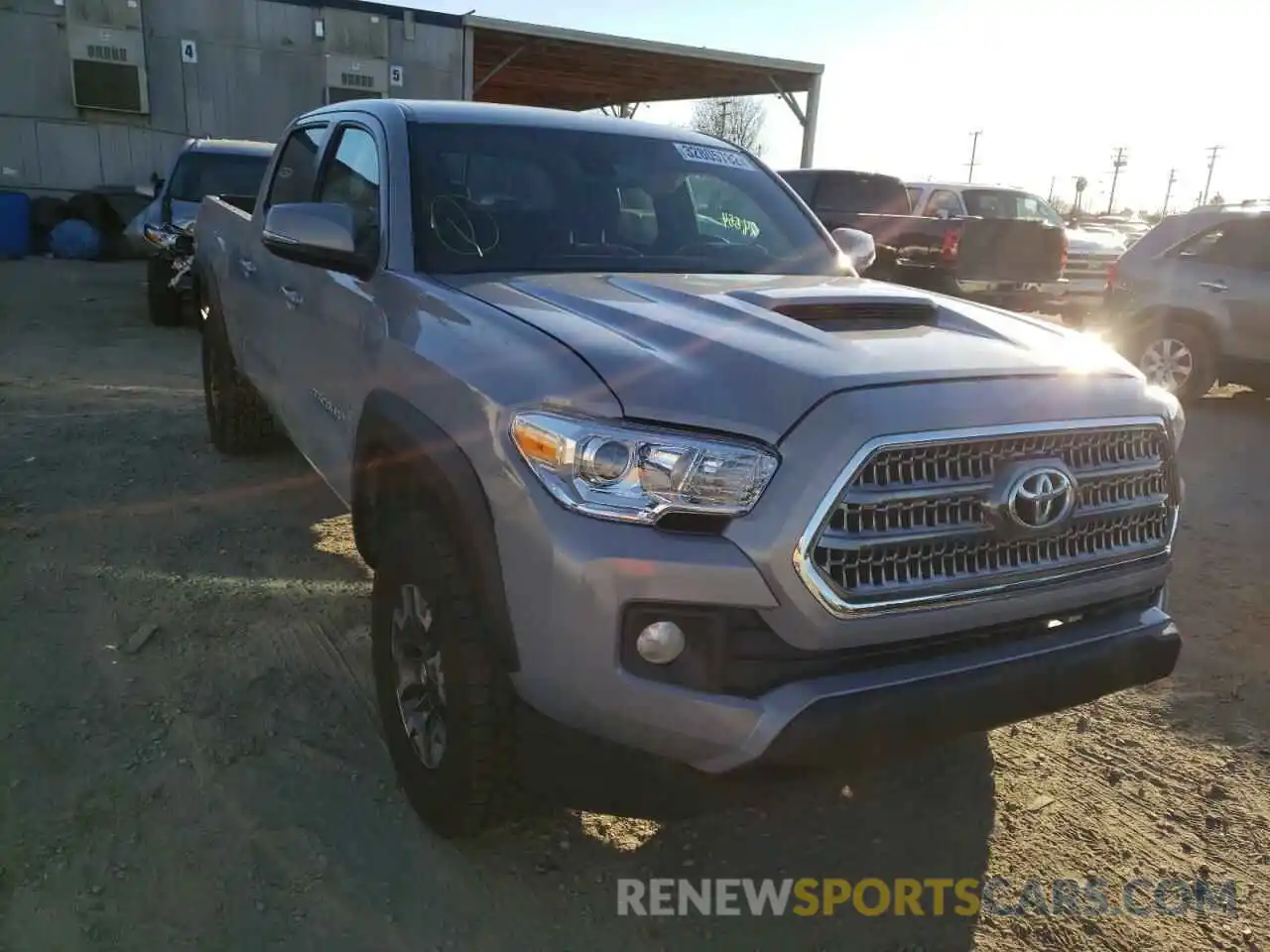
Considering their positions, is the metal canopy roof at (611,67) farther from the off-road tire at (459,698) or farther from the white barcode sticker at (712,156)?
the off-road tire at (459,698)

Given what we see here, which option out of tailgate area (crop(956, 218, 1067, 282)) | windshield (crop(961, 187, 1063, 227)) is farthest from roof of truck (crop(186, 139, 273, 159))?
windshield (crop(961, 187, 1063, 227))

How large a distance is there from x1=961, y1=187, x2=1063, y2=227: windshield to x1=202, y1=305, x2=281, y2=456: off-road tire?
1034 centimetres

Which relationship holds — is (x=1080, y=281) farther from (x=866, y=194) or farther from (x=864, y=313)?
(x=864, y=313)

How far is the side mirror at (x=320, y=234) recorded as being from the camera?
2.90 m

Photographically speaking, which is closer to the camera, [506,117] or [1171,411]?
[1171,411]


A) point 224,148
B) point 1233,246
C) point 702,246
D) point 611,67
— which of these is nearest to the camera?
point 702,246

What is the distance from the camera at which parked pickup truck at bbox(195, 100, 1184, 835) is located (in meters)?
1.91

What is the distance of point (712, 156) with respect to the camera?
3.85m

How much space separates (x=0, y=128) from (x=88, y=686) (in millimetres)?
17967

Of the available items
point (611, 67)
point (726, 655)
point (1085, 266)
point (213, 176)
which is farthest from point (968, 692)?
point (611, 67)

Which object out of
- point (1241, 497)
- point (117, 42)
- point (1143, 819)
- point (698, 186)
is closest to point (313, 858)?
point (1143, 819)

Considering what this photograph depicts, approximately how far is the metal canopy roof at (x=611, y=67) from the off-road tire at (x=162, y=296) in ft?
33.9

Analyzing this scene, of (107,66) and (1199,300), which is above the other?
(107,66)

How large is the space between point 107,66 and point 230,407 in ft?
49.2
